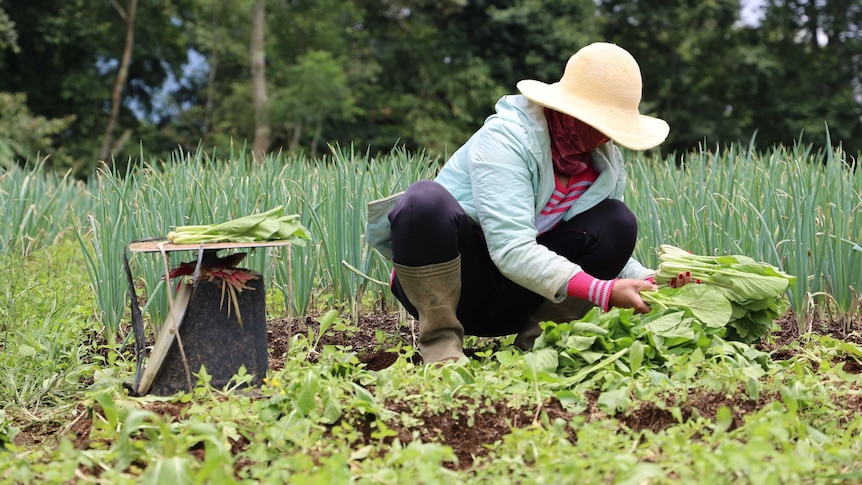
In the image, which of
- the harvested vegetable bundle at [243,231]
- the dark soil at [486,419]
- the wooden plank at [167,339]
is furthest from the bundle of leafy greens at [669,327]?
the wooden plank at [167,339]

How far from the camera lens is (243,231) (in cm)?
193

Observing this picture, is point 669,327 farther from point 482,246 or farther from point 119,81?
point 119,81

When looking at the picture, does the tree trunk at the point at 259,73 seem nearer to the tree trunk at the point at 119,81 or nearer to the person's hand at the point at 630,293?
the tree trunk at the point at 119,81

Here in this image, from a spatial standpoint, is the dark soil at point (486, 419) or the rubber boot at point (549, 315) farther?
the rubber boot at point (549, 315)

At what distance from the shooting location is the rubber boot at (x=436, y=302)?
225cm

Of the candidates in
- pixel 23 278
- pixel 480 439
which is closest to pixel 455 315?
pixel 480 439

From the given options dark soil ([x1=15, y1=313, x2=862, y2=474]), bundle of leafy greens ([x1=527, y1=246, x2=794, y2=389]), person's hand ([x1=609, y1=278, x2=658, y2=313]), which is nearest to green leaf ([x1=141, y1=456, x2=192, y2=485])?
dark soil ([x1=15, y1=313, x2=862, y2=474])

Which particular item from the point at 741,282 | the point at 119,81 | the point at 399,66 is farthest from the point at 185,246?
the point at 399,66

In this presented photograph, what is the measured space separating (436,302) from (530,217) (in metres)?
0.37

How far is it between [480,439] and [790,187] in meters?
1.62

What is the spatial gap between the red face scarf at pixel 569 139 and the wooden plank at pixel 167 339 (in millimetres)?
1036

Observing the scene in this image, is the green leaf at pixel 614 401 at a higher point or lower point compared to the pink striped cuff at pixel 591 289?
lower

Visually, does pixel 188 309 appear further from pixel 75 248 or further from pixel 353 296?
pixel 75 248

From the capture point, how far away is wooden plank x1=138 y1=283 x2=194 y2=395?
2002 mm
